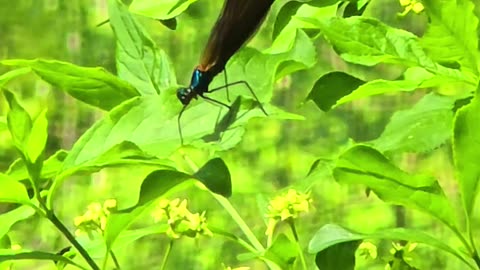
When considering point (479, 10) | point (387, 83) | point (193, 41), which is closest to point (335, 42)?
point (387, 83)

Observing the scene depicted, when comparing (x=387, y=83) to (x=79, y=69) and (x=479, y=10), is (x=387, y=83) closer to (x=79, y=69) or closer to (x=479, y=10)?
(x=79, y=69)

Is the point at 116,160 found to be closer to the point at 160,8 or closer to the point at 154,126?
the point at 154,126

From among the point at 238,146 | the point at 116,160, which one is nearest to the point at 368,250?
the point at 116,160

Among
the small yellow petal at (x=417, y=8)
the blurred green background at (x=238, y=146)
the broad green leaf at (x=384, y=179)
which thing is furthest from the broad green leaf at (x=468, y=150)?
the blurred green background at (x=238, y=146)

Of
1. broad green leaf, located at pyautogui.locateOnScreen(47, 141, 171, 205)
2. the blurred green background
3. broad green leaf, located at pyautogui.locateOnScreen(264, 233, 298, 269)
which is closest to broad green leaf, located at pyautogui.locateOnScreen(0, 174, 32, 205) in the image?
broad green leaf, located at pyautogui.locateOnScreen(47, 141, 171, 205)

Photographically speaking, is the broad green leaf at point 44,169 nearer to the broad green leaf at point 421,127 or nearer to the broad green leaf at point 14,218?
the broad green leaf at point 14,218

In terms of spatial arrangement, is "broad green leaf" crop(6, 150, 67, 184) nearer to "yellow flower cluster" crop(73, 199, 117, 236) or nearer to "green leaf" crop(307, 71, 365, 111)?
"yellow flower cluster" crop(73, 199, 117, 236)
